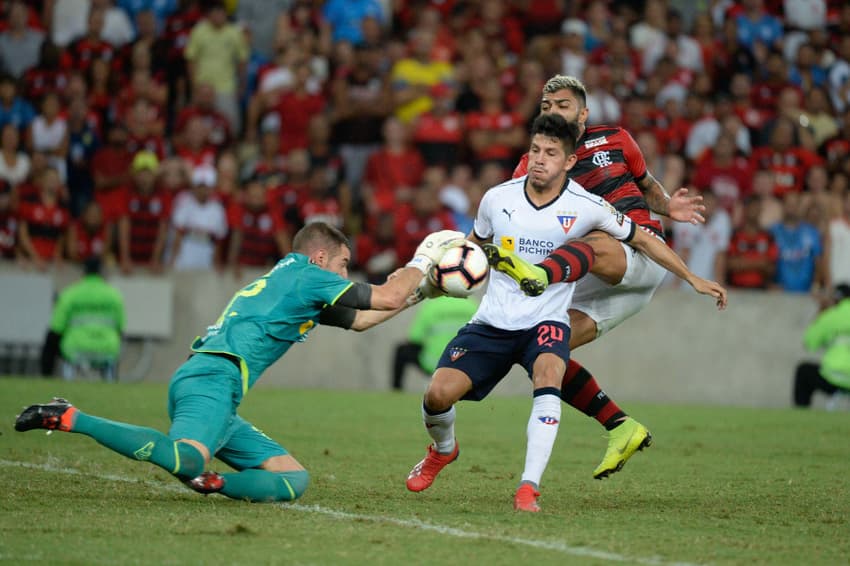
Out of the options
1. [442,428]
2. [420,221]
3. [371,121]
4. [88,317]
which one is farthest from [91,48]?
[442,428]

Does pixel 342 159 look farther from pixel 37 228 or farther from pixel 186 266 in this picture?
pixel 37 228

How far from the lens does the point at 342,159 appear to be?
54.6 ft

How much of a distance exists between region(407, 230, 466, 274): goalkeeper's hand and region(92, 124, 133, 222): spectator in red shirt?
9894mm

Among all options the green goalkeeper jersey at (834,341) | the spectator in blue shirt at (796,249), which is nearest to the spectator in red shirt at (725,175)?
the spectator in blue shirt at (796,249)

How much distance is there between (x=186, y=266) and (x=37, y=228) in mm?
1796

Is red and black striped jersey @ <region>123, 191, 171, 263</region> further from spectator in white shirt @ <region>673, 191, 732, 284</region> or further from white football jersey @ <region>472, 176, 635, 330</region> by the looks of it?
white football jersey @ <region>472, 176, 635, 330</region>

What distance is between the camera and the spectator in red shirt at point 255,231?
51.5ft

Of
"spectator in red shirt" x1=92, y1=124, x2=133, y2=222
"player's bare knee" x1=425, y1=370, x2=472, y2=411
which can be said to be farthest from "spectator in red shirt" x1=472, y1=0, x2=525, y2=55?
"player's bare knee" x1=425, y1=370, x2=472, y2=411

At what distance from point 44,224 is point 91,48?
2.95 m

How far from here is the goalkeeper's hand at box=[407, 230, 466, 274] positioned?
6.67 meters

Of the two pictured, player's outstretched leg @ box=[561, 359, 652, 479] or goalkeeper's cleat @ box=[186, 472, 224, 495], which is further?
player's outstretched leg @ box=[561, 359, 652, 479]

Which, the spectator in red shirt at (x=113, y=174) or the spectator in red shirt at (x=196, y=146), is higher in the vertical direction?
the spectator in red shirt at (x=196, y=146)

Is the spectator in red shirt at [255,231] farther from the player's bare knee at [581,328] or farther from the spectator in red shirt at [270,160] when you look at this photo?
the player's bare knee at [581,328]

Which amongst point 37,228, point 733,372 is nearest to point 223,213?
point 37,228
